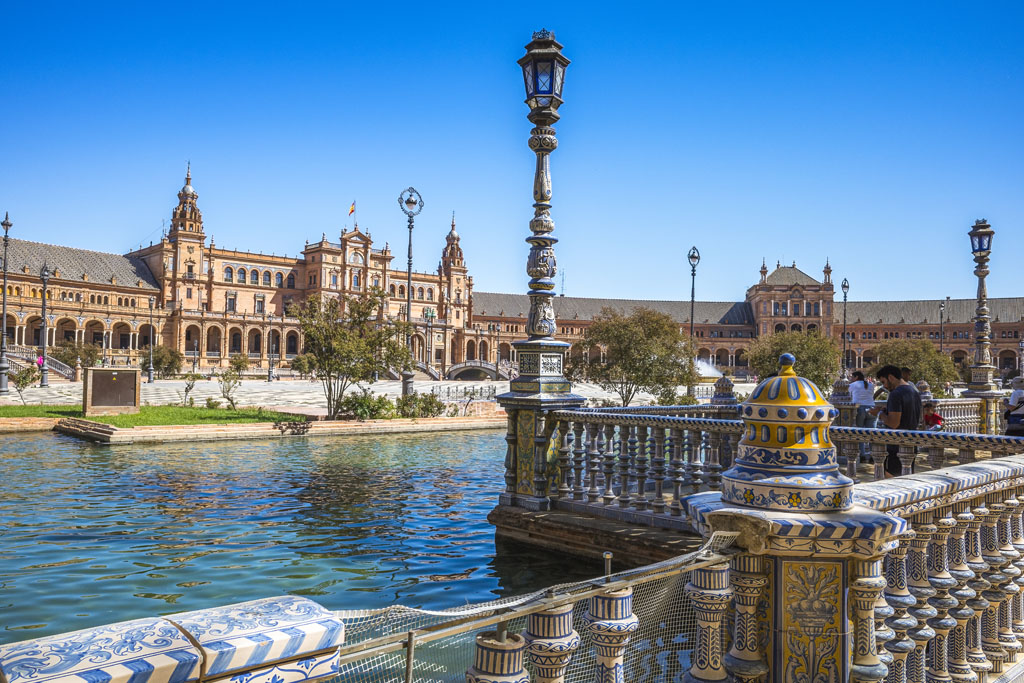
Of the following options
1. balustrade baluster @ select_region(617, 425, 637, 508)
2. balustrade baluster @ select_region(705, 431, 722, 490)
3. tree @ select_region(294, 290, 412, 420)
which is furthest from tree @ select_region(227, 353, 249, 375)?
balustrade baluster @ select_region(705, 431, 722, 490)

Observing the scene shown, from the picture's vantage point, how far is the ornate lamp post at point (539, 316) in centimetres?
785

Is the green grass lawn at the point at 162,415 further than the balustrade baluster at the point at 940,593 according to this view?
Yes

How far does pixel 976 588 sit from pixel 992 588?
24 cm

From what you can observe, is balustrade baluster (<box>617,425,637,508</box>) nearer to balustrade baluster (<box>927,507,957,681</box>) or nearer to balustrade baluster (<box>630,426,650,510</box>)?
balustrade baluster (<box>630,426,650,510</box>)

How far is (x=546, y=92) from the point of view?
7.89m

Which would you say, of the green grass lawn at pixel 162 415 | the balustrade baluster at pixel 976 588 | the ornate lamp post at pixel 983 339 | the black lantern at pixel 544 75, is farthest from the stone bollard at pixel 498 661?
the green grass lawn at pixel 162 415

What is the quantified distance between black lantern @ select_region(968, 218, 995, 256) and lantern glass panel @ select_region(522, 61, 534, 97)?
13105 millimetres

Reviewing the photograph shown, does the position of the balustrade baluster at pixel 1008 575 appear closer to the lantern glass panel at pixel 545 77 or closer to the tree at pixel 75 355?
the lantern glass panel at pixel 545 77

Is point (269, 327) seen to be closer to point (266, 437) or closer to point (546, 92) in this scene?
point (266, 437)

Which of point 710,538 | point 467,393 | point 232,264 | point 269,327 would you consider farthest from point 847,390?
point 232,264

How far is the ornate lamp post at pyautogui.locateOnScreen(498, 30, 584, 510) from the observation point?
7852 mm

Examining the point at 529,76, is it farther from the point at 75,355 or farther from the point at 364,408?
the point at 75,355

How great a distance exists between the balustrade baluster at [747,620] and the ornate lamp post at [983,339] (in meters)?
16.3

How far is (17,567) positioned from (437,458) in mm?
9348
